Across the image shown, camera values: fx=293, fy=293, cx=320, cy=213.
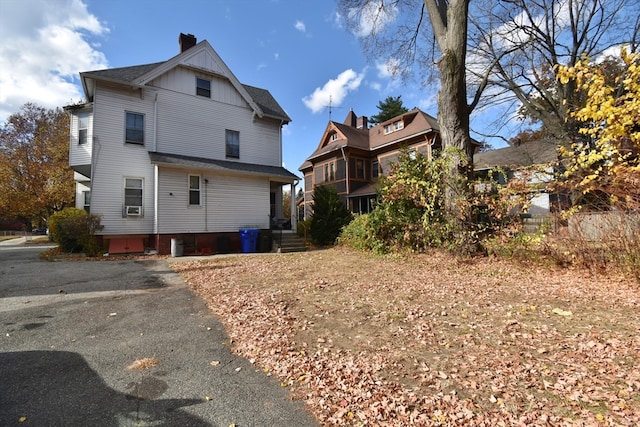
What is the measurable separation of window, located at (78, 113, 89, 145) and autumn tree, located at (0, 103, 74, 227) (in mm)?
15392

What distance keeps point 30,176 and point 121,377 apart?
32252mm

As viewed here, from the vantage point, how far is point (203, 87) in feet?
48.9

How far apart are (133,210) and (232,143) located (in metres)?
5.79

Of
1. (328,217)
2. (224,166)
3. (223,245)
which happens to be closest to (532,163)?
(328,217)

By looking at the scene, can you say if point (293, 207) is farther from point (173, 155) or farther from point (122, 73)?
point (122, 73)

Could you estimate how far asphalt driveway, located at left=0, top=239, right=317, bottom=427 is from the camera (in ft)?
7.89

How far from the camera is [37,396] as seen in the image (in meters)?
2.63

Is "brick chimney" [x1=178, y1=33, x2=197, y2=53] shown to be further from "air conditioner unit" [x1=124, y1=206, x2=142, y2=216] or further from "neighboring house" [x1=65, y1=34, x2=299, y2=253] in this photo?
"air conditioner unit" [x1=124, y1=206, x2=142, y2=216]

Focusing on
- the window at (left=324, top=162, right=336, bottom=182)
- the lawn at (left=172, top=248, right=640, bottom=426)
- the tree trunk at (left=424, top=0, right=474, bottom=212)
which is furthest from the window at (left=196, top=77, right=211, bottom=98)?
the window at (left=324, top=162, right=336, bottom=182)

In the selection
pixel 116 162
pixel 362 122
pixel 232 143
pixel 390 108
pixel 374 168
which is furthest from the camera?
pixel 390 108

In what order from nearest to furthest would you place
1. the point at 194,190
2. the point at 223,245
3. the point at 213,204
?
1. the point at 194,190
2. the point at 223,245
3. the point at 213,204

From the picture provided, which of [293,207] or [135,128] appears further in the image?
[293,207]

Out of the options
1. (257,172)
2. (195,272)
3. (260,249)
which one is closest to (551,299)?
(195,272)

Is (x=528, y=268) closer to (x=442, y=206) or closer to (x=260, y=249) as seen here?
(x=442, y=206)
